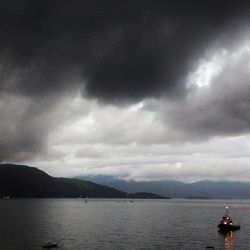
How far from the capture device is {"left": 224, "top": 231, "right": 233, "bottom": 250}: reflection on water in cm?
14255

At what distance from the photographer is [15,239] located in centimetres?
14788

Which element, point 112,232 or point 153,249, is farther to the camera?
point 112,232

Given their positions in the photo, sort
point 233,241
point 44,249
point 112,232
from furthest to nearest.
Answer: point 112,232 → point 233,241 → point 44,249

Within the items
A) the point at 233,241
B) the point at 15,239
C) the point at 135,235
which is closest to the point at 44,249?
the point at 15,239

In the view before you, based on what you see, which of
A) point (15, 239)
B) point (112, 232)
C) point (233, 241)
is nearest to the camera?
point (15, 239)

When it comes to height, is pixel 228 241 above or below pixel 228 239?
below

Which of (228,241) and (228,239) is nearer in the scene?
(228,241)

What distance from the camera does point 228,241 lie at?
158m

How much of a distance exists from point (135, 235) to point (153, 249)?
39002 millimetres

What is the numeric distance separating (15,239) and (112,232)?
46838 millimetres

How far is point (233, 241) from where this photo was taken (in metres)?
160

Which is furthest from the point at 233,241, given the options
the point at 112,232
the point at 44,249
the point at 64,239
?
the point at 44,249

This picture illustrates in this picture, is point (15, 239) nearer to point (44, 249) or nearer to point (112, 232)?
point (44, 249)

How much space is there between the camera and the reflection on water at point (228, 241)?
143 metres
